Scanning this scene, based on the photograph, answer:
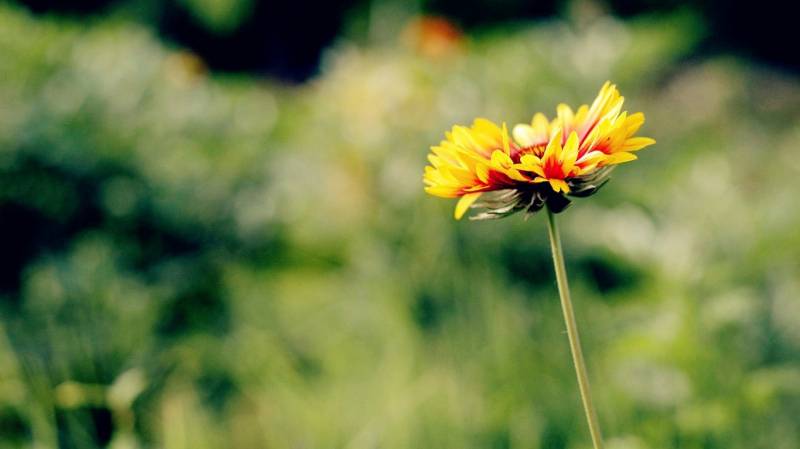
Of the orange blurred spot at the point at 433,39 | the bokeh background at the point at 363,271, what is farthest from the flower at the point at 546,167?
the orange blurred spot at the point at 433,39

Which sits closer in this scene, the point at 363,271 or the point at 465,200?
the point at 465,200

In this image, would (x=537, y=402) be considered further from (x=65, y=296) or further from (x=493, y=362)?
(x=65, y=296)

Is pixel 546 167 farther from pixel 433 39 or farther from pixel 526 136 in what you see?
pixel 433 39

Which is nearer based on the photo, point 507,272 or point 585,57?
point 507,272

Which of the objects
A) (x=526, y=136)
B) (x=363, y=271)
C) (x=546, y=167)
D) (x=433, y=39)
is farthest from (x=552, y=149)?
(x=433, y=39)

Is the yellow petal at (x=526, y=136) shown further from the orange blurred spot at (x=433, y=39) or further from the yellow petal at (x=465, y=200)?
the orange blurred spot at (x=433, y=39)

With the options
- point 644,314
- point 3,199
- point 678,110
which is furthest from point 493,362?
point 678,110
